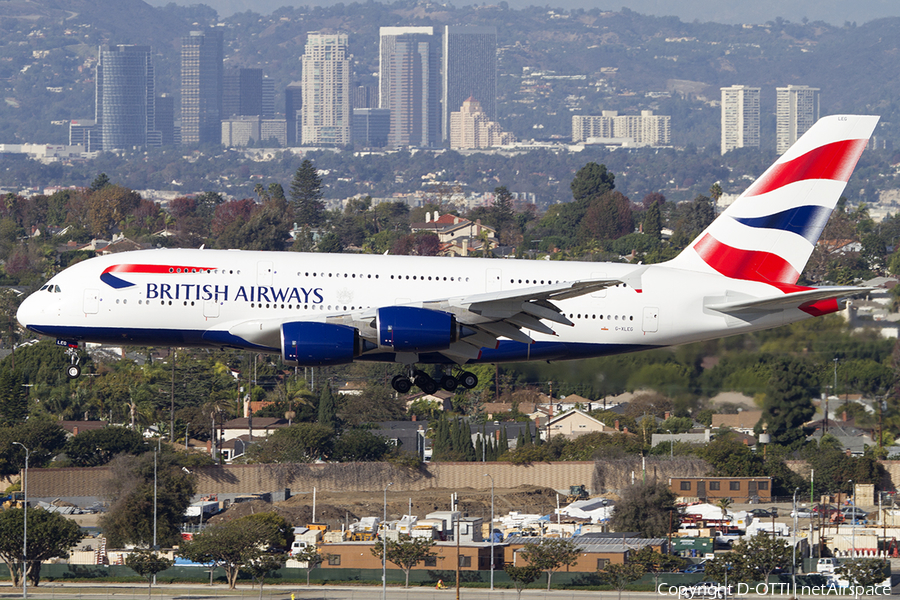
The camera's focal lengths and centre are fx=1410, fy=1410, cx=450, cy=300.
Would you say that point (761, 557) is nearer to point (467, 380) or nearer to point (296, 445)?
point (467, 380)

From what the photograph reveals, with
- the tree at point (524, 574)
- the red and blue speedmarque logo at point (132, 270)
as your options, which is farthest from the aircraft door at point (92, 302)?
the tree at point (524, 574)

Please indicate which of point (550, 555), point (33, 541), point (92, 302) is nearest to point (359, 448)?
point (33, 541)

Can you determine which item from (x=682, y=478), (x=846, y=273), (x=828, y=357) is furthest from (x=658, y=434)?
(x=846, y=273)

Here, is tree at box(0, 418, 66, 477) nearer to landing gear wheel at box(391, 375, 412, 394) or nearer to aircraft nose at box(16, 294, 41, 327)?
aircraft nose at box(16, 294, 41, 327)

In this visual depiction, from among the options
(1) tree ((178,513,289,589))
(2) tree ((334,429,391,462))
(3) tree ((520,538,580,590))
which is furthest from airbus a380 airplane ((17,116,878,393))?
(2) tree ((334,429,391,462))

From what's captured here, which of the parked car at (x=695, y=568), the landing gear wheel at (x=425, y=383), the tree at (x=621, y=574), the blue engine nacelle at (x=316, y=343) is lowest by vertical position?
the parked car at (x=695, y=568)

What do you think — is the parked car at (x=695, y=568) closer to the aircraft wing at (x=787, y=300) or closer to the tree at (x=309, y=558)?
the tree at (x=309, y=558)
